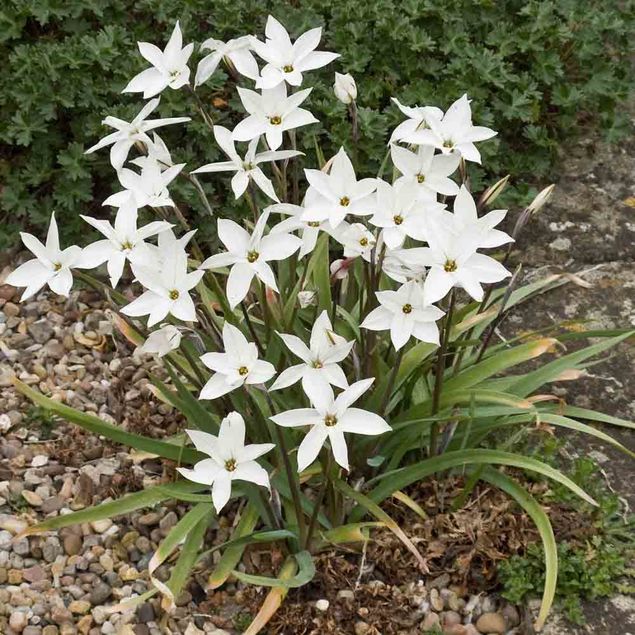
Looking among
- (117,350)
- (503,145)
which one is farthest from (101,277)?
(503,145)

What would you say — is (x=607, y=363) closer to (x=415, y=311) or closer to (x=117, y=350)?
(x=415, y=311)

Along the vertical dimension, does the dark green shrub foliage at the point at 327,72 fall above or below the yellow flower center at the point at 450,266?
below

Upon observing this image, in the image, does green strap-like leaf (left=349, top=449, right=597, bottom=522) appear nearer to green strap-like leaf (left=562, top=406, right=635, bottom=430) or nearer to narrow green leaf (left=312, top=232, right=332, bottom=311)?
green strap-like leaf (left=562, top=406, right=635, bottom=430)

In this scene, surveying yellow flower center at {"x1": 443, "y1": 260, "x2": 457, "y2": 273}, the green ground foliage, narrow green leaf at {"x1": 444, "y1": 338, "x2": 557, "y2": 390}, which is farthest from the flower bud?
the green ground foliage

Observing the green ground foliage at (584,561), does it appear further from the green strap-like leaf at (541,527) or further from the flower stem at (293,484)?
the flower stem at (293,484)

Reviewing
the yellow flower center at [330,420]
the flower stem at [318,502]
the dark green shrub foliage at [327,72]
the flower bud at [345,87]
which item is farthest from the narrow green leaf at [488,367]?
the dark green shrub foliage at [327,72]

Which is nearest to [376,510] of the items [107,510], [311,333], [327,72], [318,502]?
[318,502]
